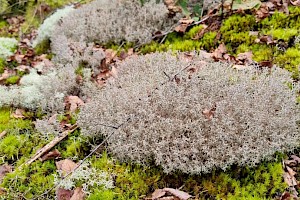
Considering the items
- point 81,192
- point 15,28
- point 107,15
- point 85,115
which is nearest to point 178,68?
point 85,115

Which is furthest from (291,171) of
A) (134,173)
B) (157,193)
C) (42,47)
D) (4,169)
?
(42,47)

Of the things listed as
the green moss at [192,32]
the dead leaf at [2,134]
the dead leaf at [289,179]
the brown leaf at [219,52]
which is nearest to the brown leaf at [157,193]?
the dead leaf at [289,179]

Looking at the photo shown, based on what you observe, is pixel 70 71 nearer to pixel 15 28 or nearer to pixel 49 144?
pixel 49 144

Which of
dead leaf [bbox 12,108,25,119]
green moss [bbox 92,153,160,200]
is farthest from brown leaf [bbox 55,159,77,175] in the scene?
dead leaf [bbox 12,108,25,119]

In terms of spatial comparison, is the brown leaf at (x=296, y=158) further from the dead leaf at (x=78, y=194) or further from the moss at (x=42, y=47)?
the moss at (x=42, y=47)

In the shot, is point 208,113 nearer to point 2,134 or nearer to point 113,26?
point 2,134
